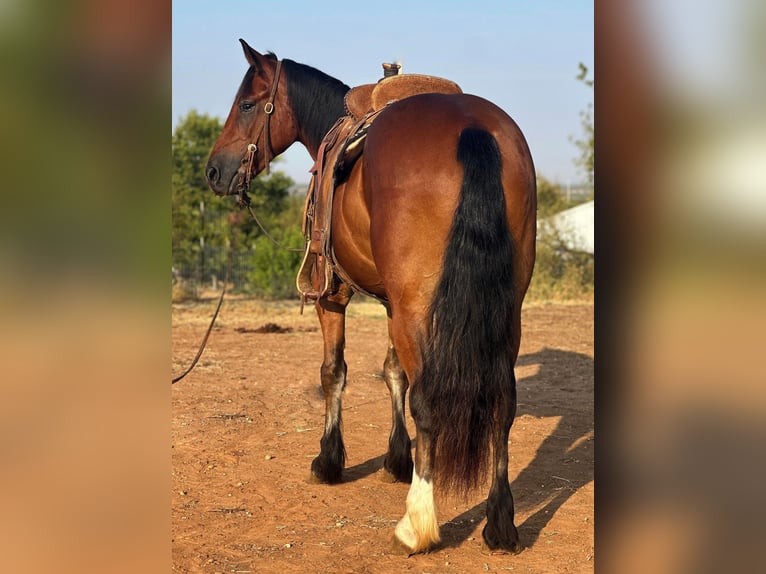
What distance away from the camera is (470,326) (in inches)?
131

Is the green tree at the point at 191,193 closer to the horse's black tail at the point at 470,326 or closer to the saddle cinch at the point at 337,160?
the saddle cinch at the point at 337,160

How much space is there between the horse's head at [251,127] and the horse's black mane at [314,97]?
66 millimetres

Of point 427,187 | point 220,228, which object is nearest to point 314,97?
point 427,187

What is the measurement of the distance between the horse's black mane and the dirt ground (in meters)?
2.45

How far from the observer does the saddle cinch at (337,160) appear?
13.7ft

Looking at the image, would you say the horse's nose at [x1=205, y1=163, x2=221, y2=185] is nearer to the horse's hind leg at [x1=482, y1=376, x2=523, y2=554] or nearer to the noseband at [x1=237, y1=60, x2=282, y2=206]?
the noseband at [x1=237, y1=60, x2=282, y2=206]

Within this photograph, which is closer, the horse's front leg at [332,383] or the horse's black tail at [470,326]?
the horse's black tail at [470,326]

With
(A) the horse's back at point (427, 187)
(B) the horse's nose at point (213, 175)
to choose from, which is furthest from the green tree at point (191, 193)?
(A) the horse's back at point (427, 187)

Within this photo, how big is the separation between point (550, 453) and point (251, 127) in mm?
3252
